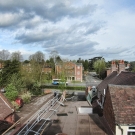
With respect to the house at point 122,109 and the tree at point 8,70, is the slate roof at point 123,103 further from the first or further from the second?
the tree at point 8,70

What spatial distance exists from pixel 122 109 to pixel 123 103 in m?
0.53

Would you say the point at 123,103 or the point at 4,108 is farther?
the point at 4,108

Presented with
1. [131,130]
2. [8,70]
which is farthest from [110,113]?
[8,70]

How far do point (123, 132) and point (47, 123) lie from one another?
6.37m

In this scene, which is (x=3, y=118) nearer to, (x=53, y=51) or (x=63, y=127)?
(x=63, y=127)

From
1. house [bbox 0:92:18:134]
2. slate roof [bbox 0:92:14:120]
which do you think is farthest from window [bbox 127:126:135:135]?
slate roof [bbox 0:92:14:120]

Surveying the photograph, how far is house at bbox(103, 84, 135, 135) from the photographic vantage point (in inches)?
449

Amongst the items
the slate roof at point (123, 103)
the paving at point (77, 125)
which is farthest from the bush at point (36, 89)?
the slate roof at point (123, 103)

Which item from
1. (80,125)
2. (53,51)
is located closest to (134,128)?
(80,125)

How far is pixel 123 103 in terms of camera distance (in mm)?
12414

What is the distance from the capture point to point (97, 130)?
13500 millimetres

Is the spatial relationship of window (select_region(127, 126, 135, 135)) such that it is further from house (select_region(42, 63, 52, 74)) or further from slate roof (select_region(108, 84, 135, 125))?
house (select_region(42, 63, 52, 74))

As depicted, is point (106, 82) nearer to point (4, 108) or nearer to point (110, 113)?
point (4, 108)

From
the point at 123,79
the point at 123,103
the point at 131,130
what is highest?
the point at 123,79
